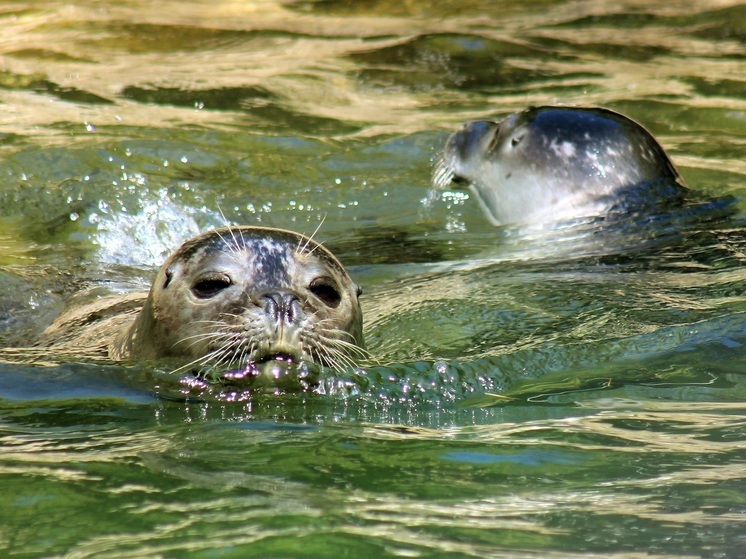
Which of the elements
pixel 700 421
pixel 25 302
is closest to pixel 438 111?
pixel 25 302

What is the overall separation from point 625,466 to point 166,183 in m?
5.27

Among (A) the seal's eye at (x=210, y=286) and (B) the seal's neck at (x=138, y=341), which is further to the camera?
(B) the seal's neck at (x=138, y=341)

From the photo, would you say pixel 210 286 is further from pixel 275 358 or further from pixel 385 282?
pixel 385 282

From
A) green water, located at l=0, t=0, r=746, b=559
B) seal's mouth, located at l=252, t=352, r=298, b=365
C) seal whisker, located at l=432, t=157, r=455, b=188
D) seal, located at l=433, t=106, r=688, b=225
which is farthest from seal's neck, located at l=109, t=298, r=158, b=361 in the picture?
seal whisker, located at l=432, t=157, r=455, b=188

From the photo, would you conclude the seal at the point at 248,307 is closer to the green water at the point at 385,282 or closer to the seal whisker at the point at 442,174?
the green water at the point at 385,282

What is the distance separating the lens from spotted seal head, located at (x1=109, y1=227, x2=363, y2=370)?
386 cm

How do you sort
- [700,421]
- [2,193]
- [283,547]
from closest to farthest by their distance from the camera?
[283,547] < [700,421] < [2,193]

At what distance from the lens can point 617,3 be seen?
13.4 meters

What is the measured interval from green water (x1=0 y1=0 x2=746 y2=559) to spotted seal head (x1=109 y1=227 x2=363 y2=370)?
0.15 metres

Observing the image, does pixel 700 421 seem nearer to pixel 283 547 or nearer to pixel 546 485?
pixel 546 485

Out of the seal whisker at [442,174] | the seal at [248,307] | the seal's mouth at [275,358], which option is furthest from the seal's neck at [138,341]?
the seal whisker at [442,174]

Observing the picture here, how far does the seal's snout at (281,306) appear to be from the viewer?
12.6 ft

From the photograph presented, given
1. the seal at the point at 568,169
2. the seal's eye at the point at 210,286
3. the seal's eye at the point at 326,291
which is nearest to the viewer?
the seal's eye at the point at 210,286

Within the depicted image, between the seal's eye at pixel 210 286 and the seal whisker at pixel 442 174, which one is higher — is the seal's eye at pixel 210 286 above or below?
below
